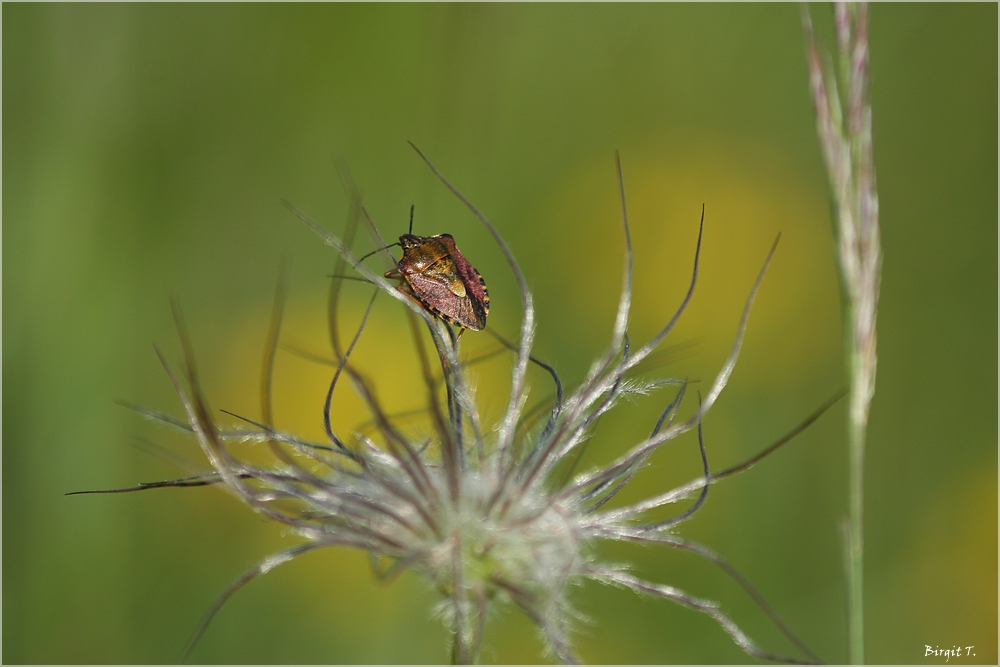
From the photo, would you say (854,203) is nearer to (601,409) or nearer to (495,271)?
(601,409)

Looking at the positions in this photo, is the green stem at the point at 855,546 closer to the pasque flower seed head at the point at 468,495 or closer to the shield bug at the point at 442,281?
the pasque flower seed head at the point at 468,495

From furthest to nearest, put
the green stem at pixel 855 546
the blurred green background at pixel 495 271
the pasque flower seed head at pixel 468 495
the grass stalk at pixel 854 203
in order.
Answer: the blurred green background at pixel 495 271 < the grass stalk at pixel 854 203 < the green stem at pixel 855 546 < the pasque flower seed head at pixel 468 495

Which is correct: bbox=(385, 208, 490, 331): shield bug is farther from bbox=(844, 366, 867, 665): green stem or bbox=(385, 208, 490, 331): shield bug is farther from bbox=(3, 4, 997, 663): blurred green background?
bbox=(3, 4, 997, 663): blurred green background

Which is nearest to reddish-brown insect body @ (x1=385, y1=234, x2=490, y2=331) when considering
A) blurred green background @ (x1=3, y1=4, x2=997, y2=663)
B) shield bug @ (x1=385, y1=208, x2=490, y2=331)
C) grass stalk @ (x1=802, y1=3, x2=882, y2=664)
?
shield bug @ (x1=385, y1=208, x2=490, y2=331)

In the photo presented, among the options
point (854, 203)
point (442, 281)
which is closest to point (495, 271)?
point (442, 281)

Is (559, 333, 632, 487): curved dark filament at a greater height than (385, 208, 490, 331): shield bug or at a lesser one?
lesser

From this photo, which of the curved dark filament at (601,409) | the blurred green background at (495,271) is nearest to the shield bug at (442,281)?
the curved dark filament at (601,409)

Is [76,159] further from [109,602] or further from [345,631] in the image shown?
[345,631]
